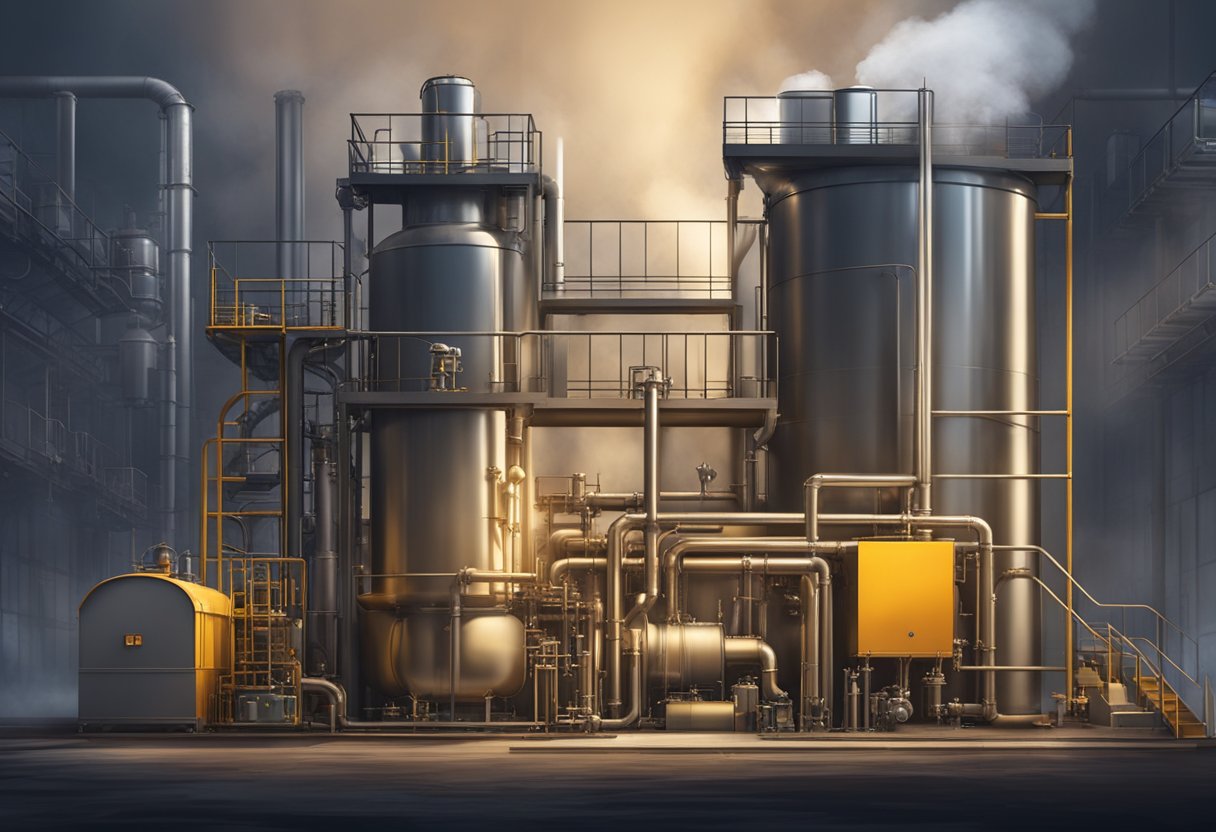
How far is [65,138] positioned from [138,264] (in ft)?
13.1

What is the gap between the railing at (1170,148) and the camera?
1468 inches

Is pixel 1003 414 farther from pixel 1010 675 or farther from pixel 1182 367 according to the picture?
pixel 1182 367

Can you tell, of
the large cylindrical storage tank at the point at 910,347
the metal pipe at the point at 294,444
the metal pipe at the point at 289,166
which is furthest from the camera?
the metal pipe at the point at 289,166

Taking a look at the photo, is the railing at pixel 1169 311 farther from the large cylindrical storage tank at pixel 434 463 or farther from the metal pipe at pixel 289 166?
the metal pipe at pixel 289 166

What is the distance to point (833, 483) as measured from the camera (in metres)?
27.0

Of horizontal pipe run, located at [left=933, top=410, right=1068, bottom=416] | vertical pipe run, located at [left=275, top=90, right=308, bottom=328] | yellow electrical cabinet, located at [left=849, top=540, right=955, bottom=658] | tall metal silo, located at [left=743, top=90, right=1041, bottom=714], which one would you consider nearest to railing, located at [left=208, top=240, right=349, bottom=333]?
vertical pipe run, located at [left=275, top=90, right=308, bottom=328]

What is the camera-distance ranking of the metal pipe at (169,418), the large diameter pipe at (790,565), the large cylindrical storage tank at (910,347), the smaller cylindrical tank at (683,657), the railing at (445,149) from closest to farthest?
the large diameter pipe at (790,565) → the smaller cylindrical tank at (683,657) → the large cylindrical storage tank at (910,347) → the railing at (445,149) → the metal pipe at (169,418)

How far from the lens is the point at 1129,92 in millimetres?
43531

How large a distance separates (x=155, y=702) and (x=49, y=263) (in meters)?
21.2

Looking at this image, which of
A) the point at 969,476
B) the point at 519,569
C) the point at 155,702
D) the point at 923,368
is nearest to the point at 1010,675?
the point at 969,476

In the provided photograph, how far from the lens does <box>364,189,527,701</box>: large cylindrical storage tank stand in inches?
1079

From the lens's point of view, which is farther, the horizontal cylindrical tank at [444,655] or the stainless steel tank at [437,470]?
the stainless steel tank at [437,470]

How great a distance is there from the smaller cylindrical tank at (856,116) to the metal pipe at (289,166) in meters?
18.0

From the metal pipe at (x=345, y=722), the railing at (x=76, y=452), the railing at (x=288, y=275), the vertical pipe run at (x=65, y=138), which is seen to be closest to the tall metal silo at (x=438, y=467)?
the metal pipe at (x=345, y=722)
